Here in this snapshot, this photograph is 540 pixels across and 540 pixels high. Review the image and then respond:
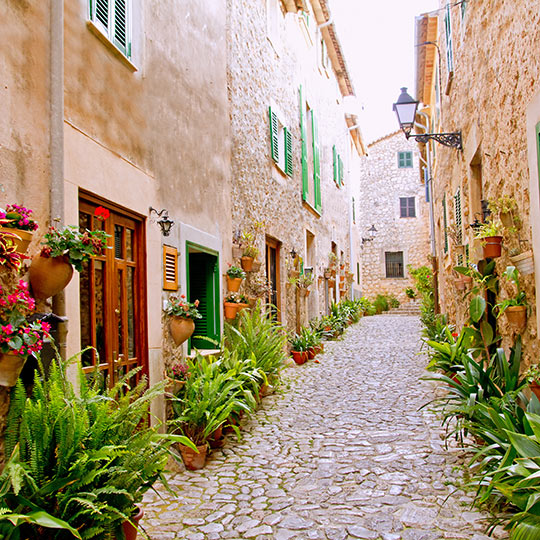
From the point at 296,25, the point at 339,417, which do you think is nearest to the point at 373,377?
the point at 339,417

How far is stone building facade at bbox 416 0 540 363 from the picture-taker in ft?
12.2

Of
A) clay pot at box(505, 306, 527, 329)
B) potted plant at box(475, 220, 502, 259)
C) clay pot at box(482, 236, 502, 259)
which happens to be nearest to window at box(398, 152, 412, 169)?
potted plant at box(475, 220, 502, 259)

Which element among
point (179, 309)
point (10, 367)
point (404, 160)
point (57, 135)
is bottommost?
point (10, 367)

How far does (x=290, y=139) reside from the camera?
33.7ft

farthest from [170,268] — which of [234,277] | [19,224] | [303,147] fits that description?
[303,147]

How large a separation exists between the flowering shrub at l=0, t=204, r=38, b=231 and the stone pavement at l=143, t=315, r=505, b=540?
6.39ft

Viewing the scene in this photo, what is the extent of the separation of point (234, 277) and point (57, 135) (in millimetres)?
3633

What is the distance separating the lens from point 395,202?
25359 millimetres

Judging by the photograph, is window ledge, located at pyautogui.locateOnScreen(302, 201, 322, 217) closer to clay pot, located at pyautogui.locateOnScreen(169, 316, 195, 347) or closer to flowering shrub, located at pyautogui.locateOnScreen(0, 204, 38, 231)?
clay pot, located at pyautogui.locateOnScreen(169, 316, 195, 347)

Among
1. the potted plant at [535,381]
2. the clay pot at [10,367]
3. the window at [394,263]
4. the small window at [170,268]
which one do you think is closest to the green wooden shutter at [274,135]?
the small window at [170,268]

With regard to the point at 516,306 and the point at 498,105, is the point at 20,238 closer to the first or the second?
the point at 516,306

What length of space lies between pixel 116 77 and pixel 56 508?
3085 mm

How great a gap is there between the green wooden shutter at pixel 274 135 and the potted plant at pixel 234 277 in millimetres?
3044

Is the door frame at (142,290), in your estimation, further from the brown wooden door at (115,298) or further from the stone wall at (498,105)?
the stone wall at (498,105)
